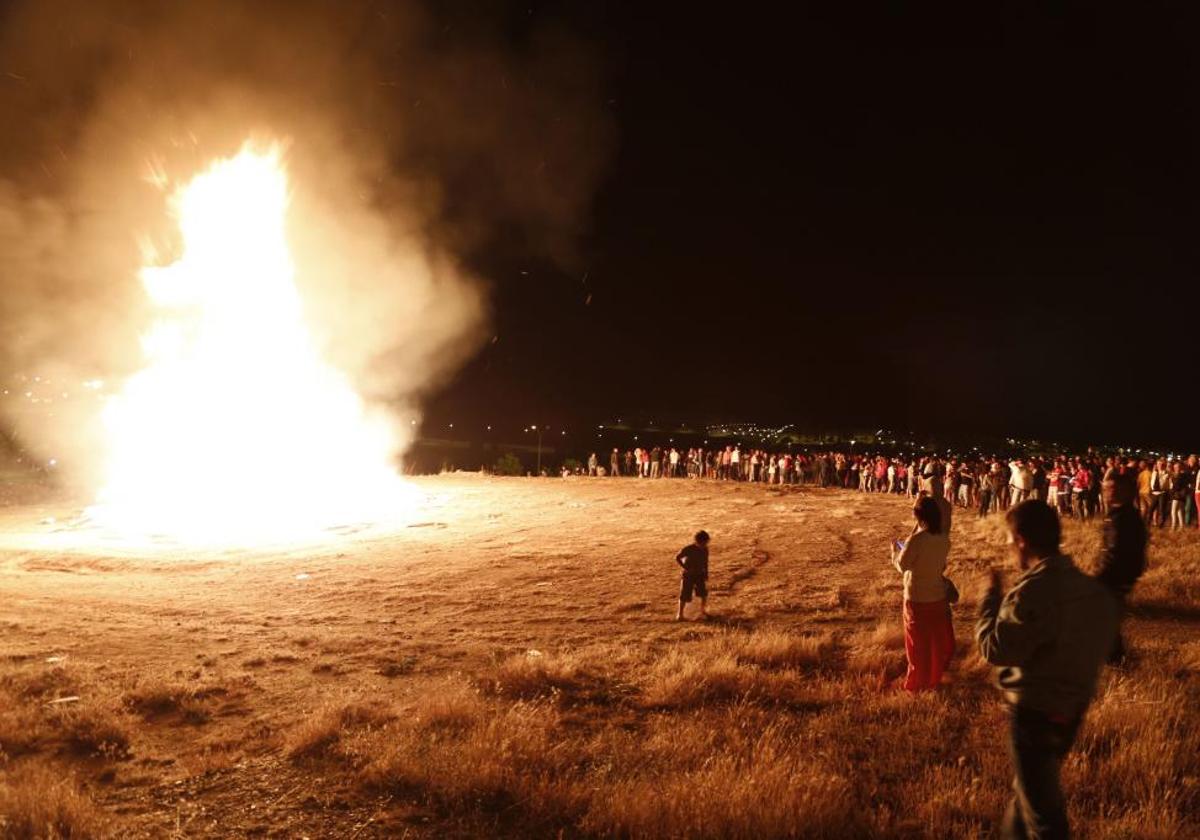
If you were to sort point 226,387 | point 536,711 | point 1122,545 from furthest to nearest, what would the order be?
point 226,387
point 536,711
point 1122,545

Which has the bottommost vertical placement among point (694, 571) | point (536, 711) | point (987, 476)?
point (536, 711)

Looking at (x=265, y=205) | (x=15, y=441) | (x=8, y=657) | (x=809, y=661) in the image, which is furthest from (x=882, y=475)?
(x=15, y=441)

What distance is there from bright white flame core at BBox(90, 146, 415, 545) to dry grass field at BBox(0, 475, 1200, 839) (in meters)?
12.9

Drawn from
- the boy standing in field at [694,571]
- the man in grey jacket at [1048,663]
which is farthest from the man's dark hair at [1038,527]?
the boy standing in field at [694,571]

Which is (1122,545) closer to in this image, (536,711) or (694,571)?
(536,711)

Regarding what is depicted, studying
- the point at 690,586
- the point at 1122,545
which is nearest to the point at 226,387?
the point at 690,586

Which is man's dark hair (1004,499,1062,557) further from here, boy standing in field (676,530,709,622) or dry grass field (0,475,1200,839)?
boy standing in field (676,530,709,622)

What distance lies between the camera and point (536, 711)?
6285mm

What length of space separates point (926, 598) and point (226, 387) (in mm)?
28622

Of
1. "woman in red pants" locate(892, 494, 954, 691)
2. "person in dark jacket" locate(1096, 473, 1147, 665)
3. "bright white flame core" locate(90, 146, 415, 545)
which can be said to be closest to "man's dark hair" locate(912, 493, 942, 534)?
"woman in red pants" locate(892, 494, 954, 691)

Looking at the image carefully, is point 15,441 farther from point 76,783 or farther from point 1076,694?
point 1076,694

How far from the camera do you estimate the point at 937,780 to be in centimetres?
484

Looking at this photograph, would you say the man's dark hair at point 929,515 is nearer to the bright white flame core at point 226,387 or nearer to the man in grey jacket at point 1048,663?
the man in grey jacket at point 1048,663

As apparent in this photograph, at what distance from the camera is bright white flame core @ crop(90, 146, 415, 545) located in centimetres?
2698
